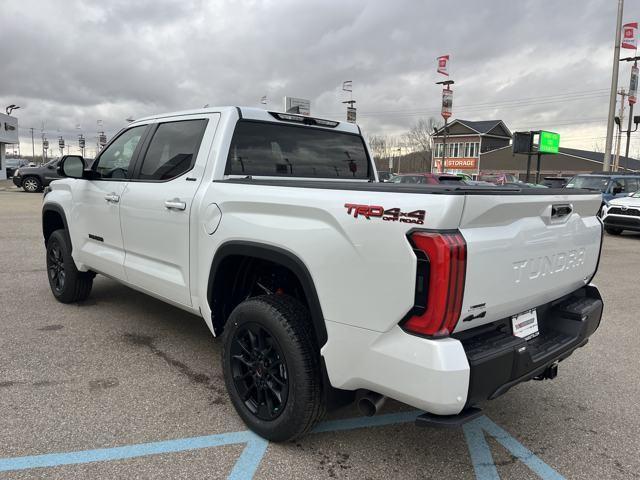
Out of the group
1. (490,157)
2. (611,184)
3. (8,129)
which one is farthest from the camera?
(490,157)

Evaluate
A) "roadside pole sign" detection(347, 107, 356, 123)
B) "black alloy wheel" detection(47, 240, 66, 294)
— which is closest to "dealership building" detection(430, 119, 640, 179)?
"roadside pole sign" detection(347, 107, 356, 123)

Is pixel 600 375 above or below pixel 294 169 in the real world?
below

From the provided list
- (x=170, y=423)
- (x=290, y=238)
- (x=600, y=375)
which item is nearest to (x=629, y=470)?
(x=600, y=375)

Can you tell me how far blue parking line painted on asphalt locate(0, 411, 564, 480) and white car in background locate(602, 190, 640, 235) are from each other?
41.1 ft

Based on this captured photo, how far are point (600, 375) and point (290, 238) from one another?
2.92 meters

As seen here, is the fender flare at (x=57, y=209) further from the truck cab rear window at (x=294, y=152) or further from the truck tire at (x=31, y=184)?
the truck tire at (x=31, y=184)

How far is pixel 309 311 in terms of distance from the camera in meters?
2.73

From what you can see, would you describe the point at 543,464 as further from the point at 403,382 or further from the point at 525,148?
the point at 525,148

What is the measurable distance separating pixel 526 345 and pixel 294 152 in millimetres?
2247

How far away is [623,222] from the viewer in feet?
44.5

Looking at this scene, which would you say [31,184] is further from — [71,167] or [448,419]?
[448,419]

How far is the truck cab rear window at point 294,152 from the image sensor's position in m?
3.54

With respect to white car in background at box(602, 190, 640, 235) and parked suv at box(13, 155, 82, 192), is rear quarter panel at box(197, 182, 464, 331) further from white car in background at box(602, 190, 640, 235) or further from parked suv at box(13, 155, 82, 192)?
parked suv at box(13, 155, 82, 192)

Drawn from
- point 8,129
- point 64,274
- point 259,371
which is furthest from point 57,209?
point 8,129
